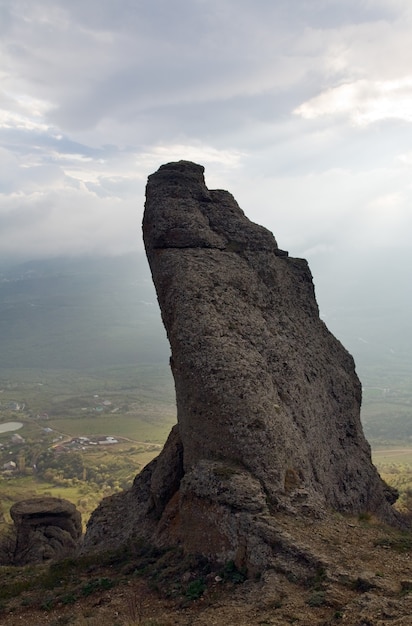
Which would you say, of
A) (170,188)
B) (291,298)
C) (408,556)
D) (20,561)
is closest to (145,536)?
(408,556)

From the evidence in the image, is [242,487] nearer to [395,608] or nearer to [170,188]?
[395,608]

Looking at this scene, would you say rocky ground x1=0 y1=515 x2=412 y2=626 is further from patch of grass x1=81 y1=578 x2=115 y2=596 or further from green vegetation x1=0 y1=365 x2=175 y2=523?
green vegetation x1=0 y1=365 x2=175 y2=523

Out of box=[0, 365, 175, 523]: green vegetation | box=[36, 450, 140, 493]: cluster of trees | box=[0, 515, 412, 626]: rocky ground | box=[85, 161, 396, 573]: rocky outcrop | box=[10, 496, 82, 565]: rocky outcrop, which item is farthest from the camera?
box=[36, 450, 140, 493]: cluster of trees

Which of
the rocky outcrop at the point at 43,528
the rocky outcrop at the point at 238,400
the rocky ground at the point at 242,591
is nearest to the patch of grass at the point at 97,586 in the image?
the rocky ground at the point at 242,591

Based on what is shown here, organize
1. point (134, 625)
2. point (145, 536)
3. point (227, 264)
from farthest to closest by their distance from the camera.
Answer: point (227, 264) → point (145, 536) → point (134, 625)

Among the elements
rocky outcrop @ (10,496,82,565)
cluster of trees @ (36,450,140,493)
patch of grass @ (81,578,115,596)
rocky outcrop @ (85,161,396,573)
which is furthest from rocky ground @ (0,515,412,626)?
cluster of trees @ (36,450,140,493)

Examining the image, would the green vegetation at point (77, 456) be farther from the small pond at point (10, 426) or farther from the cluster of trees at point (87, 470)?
the small pond at point (10, 426)

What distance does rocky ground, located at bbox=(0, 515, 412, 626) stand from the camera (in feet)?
38.4

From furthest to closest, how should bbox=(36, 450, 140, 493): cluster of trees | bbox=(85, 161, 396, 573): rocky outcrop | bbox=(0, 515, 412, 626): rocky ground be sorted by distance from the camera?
bbox=(36, 450, 140, 493): cluster of trees
bbox=(85, 161, 396, 573): rocky outcrop
bbox=(0, 515, 412, 626): rocky ground

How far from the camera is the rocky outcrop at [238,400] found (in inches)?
651

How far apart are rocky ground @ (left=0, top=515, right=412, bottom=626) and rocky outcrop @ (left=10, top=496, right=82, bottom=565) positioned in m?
18.0

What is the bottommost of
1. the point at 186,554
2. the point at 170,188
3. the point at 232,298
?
the point at 186,554

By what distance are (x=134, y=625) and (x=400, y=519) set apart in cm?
1758

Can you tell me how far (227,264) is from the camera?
974 inches
